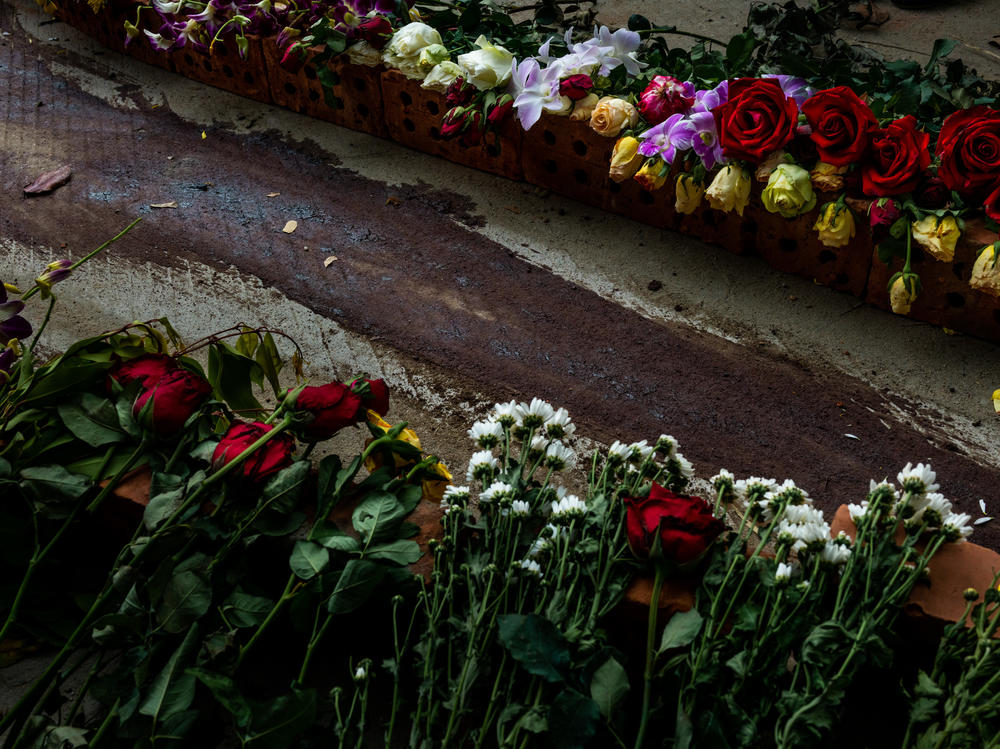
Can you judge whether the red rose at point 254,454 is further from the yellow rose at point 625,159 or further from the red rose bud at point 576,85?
the red rose bud at point 576,85

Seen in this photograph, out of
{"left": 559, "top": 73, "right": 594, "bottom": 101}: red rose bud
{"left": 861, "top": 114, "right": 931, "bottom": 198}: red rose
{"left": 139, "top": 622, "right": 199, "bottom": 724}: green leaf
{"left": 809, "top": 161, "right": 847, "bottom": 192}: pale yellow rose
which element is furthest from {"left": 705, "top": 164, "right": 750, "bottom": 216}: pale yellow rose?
{"left": 139, "top": 622, "right": 199, "bottom": 724}: green leaf

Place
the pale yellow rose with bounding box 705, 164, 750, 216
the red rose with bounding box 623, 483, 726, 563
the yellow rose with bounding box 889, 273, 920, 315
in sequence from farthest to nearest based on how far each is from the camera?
the pale yellow rose with bounding box 705, 164, 750, 216 → the yellow rose with bounding box 889, 273, 920, 315 → the red rose with bounding box 623, 483, 726, 563

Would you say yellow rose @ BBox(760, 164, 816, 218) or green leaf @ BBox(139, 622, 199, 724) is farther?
yellow rose @ BBox(760, 164, 816, 218)

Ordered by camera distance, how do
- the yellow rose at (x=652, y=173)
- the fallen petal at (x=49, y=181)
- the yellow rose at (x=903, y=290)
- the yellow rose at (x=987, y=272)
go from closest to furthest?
the yellow rose at (x=987, y=272) → the yellow rose at (x=903, y=290) → the yellow rose at (x=652, y=173) → the fallen petal at (x=49, y=181)

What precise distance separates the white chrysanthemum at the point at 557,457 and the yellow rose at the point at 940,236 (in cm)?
126

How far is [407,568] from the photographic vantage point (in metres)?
1.54

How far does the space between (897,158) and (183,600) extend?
1.94 m

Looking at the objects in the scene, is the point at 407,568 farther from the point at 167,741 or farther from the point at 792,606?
the point at 792,606

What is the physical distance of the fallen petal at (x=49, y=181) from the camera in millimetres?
3184

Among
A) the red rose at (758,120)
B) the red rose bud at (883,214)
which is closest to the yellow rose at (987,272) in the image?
the red rose bud at (883,214)

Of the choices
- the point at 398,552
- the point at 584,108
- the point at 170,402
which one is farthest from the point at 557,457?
the point at 584,108

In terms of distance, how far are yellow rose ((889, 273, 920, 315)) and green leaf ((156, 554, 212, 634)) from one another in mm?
1784

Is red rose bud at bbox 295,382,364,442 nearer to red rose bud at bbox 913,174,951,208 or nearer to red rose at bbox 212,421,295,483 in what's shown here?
red rose at bbox 212,421,295,483

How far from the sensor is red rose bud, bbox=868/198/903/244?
7.48 feet
